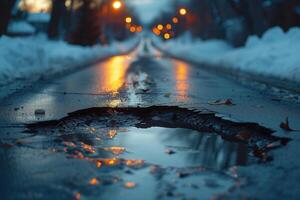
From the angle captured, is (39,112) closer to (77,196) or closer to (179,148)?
(179,148)

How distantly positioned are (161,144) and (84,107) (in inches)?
123

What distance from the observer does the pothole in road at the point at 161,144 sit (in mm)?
4746

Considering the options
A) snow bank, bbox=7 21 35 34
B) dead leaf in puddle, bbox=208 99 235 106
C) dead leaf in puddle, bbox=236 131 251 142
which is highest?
snow bank, bbox=7 21 35 34

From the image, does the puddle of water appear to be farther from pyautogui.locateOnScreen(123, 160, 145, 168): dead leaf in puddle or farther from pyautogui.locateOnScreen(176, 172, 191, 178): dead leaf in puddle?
pyautogui.locateOnScreen(176, 172, 191, 178): dead leaf in puddle

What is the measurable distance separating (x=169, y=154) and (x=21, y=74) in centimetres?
1187

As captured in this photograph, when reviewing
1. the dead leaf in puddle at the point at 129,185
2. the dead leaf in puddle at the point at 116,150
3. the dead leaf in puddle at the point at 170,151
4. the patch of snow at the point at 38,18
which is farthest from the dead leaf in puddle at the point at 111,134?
the patch of snow at the point at 38,18

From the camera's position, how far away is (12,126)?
730 centimetres

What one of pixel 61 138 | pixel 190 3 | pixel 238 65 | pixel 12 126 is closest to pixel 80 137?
pixel 61 138

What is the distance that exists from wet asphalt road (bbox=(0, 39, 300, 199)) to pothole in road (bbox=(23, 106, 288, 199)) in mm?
42

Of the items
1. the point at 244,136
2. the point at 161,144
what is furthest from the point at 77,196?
the point at 244,136

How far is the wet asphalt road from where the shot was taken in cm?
437

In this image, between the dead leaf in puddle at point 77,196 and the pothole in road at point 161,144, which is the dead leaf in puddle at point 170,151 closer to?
the pothole in road at point 161,144

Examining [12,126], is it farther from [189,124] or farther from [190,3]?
[190,3]

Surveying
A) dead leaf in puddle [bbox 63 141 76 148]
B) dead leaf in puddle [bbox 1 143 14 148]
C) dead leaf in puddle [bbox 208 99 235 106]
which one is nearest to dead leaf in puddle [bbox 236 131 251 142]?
dead leaf in puddle [bbox 63 141 76 148]
